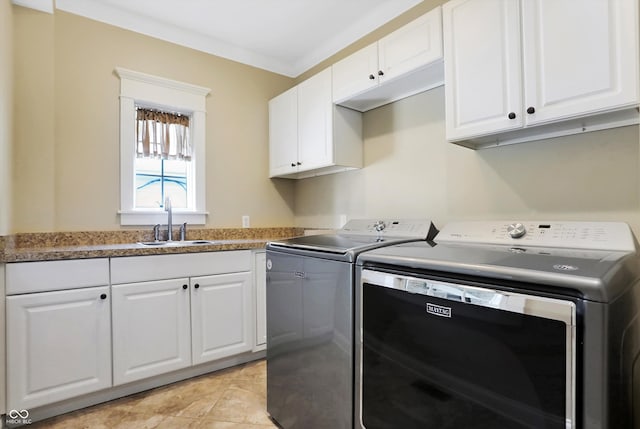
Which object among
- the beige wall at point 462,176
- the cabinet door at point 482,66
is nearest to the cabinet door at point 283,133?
the beige wall at point 462,176

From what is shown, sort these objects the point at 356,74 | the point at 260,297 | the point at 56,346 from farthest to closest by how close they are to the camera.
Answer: the point at 260,297
the point at 356,74
the point at 56,346

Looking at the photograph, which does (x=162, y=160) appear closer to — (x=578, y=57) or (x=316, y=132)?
(x=316, y=132)

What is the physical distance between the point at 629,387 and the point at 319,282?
1.05m

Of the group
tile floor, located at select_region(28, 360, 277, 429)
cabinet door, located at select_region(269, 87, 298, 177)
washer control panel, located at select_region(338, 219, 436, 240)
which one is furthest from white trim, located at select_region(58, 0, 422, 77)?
tile floor, located at select_region(28, 360, 277, 429)

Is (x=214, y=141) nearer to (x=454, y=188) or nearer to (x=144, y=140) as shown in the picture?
(x=144, y=140)

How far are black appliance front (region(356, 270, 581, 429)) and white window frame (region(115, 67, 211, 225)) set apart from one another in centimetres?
191

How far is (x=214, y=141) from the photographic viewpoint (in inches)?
114

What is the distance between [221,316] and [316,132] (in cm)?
148

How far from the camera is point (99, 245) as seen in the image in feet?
7.61

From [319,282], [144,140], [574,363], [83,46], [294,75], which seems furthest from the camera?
[294,75]

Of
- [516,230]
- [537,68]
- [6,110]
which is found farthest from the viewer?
[6,110]

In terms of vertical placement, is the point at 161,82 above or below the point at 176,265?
above

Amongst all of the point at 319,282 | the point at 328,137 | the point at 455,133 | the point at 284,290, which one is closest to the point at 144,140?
the point at 328,137

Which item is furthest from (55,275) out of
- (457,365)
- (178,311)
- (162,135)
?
(457,365)
